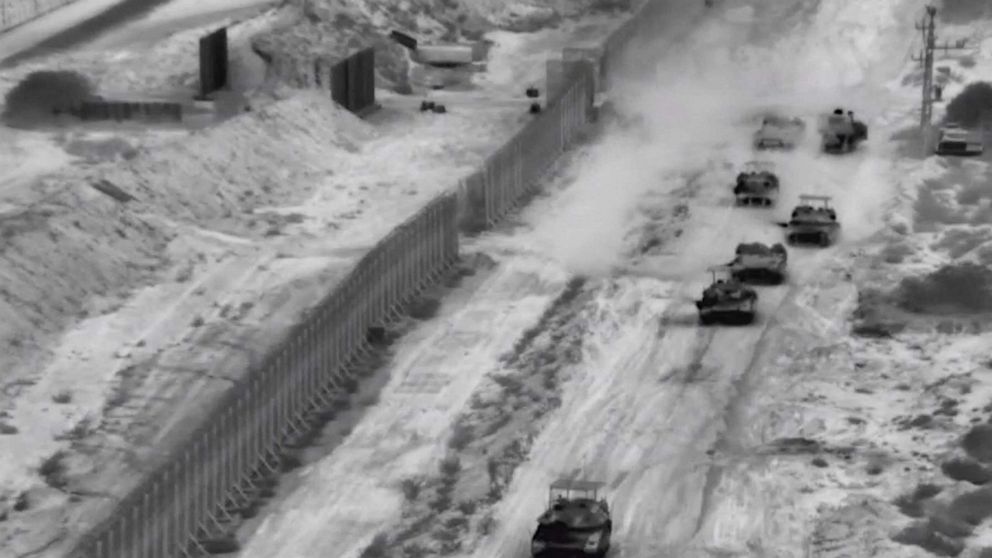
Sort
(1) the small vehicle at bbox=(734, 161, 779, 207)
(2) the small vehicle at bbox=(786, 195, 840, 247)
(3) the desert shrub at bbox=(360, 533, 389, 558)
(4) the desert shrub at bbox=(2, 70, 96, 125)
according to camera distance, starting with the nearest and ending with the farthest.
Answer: (3) the desert shrub at bbox=(360, 533, 389, 558) → (2) the small vehicle at bbox=(786, 195, 840, 247) → (1) the small vehicle at bbox=(734, 161, 779, 207) → (4) the desert shrub at bbox=(2, 70, 96, 125)

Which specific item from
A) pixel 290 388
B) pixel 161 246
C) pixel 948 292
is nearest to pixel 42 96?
pixel 161 246

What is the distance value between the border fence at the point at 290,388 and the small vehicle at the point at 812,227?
997cm

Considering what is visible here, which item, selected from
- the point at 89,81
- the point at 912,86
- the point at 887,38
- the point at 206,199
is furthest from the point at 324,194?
the point at 887,38

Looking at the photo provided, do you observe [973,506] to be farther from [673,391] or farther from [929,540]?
[673,391]

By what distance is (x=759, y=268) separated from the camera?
241ft

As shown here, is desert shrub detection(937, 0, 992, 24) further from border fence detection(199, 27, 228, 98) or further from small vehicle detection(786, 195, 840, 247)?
small vehicle detection(786, 195, 840, 247)

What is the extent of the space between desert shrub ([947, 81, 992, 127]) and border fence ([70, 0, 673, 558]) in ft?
66.1

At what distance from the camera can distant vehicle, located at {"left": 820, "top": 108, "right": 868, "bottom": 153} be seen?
3656 inches

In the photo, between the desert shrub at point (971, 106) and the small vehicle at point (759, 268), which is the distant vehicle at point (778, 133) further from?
the small vehicle at point (759, 268)

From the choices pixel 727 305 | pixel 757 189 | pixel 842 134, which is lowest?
pixel 757 189

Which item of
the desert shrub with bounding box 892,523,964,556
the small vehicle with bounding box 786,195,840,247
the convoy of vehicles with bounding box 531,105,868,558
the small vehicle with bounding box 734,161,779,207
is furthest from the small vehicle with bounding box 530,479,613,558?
the small vehicle with bounding box 734,161,779,207

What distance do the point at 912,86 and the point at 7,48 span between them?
39.1m

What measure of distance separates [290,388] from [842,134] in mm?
39061

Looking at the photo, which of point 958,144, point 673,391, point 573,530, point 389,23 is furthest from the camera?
point 389,23
